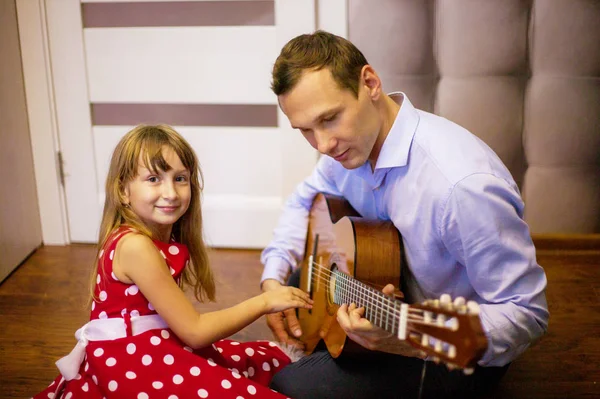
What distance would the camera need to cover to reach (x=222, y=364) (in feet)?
4.85

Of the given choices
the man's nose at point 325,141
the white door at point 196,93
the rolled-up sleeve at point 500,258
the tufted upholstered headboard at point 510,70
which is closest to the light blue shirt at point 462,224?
the rolled-up sleeve at point 500,258

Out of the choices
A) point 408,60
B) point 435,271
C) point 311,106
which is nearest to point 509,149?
point 408,60

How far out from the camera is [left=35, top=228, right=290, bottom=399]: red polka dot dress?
4.23 feet

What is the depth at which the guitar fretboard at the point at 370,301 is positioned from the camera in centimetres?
109

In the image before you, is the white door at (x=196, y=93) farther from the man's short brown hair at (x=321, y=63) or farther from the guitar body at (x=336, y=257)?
the man's short brown hair at (x=321, y=63)

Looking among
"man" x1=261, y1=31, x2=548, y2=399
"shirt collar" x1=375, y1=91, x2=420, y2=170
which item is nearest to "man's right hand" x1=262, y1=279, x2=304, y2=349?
"man" x1=261, y1=31, x2=548, y2=399

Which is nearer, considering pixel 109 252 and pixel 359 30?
pixel 109 252

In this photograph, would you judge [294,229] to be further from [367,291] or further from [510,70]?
[510,70]

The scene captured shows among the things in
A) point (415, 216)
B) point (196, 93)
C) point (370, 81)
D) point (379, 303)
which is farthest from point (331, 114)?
point (196, 93)

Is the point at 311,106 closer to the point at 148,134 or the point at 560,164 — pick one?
the point at 148,134

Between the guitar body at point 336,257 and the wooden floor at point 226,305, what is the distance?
346mm

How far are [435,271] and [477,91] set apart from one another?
1051 mm

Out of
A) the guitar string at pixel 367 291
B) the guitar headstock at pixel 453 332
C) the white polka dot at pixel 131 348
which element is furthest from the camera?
the white polka dot at pixel 131 348

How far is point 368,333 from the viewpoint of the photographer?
1231mm
